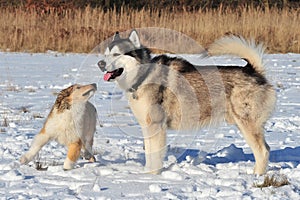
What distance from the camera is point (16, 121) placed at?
6.37 m

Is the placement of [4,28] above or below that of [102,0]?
below

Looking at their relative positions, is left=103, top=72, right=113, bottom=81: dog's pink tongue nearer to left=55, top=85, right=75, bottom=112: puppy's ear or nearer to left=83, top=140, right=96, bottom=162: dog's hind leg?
left=55, top=85, right=75, bottom=112: puppy's ear

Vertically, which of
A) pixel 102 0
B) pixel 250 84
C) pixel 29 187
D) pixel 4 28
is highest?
pixel 102 0

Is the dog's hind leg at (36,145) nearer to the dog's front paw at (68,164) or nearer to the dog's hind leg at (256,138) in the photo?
the dog's front paw at (68,164)

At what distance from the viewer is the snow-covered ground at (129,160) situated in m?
3.79

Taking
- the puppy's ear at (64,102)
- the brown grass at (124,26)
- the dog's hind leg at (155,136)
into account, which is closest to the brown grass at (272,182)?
the dog's hind leg at (155,136)

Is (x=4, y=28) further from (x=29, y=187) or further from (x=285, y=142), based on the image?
(x=29, y=187)

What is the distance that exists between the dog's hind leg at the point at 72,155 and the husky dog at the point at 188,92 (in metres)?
0.51

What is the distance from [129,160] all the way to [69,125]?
2.03ft

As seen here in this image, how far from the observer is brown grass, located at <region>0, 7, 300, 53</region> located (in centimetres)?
1366

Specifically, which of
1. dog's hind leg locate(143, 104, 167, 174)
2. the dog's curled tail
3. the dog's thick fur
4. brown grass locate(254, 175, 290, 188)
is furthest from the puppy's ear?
brown grass locate(254, 175, 290, 188)

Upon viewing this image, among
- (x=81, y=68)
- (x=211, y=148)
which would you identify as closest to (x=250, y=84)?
(x=211, y=148)

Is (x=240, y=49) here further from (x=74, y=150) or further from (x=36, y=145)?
(x=36, y=145)

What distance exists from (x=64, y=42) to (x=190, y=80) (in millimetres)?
9117
